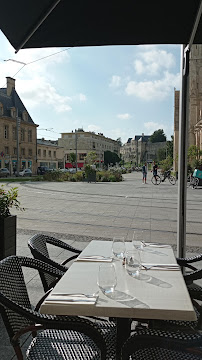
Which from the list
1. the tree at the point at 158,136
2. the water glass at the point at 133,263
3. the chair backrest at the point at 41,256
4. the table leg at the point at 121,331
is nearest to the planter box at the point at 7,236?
the chair backrest at the point at 41,256

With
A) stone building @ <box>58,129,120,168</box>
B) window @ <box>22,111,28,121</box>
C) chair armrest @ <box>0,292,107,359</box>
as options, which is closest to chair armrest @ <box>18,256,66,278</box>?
chair armrest @ <box>0,292,107,359</box>

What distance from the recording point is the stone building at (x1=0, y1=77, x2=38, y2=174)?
55.4m

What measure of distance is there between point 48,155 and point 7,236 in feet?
241

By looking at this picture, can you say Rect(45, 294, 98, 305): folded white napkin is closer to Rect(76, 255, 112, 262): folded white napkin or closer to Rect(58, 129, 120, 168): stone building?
Rect(76, 255, 112, 262): folded white napkin

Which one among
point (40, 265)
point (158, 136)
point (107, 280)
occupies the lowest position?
point (40, 265)

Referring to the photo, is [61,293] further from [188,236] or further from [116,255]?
[188,236]

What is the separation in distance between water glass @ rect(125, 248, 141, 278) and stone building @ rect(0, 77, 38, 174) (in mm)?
51409

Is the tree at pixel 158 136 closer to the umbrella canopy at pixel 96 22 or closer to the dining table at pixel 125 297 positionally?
the umbrella canopy at pixel 96 22

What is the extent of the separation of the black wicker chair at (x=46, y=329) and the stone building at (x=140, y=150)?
136 meters

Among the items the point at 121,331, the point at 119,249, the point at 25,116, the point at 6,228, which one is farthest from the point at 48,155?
the point at 121,331

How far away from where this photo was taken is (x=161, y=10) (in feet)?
9.09

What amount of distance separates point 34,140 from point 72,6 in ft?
205

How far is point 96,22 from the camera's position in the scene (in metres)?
2.93

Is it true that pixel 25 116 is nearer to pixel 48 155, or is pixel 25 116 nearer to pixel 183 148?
pixel 48 155
